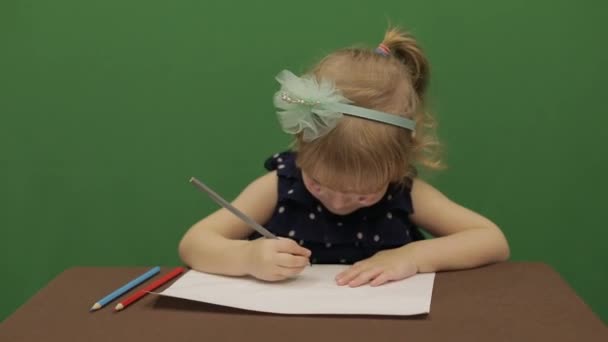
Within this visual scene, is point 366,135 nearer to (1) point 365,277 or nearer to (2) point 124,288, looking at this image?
(1) point 365,277

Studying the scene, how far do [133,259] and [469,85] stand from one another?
0.71 metres

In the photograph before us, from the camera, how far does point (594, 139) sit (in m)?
1.19

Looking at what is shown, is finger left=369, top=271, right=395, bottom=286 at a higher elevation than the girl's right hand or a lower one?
lower

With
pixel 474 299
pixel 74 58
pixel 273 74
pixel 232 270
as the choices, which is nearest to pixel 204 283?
pixel 232 270

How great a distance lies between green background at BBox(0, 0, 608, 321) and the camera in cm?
117

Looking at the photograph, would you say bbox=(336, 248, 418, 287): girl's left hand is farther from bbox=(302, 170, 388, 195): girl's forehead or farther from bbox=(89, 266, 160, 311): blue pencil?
bbox=(89, 266, 160, 311): blue pencil

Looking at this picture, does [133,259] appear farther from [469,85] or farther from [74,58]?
[469,85]

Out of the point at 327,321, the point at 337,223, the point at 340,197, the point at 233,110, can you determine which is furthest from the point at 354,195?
the point at 233,110

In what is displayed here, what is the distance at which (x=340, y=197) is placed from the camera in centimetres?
80

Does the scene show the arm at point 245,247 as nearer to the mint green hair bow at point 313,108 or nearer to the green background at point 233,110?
the mint green hair bow at point 313,108

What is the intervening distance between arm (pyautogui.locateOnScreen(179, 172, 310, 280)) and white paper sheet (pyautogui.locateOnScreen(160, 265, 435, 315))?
0.05ft

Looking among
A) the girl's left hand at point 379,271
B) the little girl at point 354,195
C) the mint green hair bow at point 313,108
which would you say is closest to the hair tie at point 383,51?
the little girl at point 354,195

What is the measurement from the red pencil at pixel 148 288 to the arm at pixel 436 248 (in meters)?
0.19

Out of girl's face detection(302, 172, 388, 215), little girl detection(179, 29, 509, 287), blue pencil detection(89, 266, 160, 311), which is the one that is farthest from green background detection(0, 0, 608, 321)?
blue pencil detection(89, 266, 160, 311)
